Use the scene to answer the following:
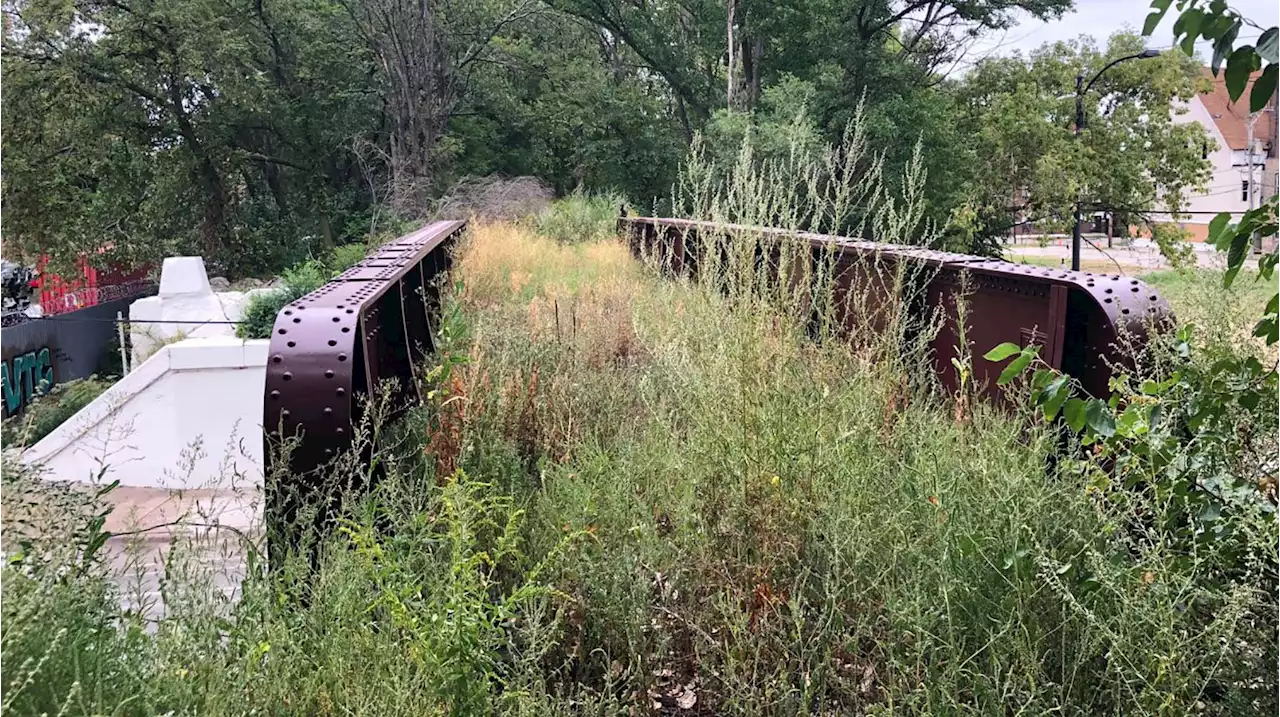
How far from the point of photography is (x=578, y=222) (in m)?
14.0

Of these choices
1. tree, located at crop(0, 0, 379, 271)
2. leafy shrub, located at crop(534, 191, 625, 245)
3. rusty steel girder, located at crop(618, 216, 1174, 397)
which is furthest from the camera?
tree, located at crop(0, 0, 379, 271)

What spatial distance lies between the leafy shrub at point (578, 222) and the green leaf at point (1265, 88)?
11.1 meters

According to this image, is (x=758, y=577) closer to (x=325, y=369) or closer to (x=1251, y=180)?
(x=325, y=369)

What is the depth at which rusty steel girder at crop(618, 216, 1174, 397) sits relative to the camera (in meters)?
3.11

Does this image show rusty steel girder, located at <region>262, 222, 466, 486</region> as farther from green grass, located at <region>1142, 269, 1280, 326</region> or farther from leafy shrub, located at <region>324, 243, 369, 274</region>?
leafy shrub, located at <region>324, 243, 369, 274</region>

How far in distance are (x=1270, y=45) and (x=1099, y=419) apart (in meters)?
0.88

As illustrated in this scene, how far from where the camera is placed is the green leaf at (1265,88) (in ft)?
4.97

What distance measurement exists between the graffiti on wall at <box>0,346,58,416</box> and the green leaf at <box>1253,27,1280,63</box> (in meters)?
14.9

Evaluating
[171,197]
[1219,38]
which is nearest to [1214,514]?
[1219,38]

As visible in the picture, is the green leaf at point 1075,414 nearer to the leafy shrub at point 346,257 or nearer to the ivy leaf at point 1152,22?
the ivy leaf at point 1152,22

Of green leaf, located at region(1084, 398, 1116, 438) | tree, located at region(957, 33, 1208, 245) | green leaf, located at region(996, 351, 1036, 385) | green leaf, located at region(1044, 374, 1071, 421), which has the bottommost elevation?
green leaf, located at region(1084, 398, 1116, 438)

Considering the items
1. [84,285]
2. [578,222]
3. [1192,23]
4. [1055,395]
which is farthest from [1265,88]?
[84,285]

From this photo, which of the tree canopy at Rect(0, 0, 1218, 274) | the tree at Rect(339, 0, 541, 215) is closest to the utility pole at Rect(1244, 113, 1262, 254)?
the tree canopy at Rect(0, 0, 1218, 274)

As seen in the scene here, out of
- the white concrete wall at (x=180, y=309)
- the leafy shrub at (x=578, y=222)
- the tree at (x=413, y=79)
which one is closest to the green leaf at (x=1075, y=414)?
the leafy shrub at (x=578, y=222)
